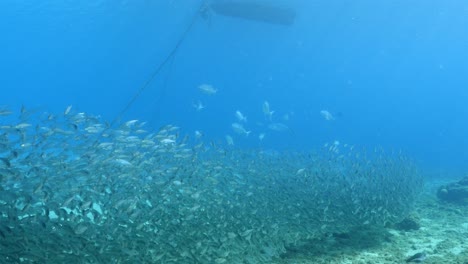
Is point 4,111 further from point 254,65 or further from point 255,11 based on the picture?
point 254,65

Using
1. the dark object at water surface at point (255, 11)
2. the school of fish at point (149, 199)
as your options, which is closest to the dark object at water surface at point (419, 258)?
the school of fish at point (149, 199)

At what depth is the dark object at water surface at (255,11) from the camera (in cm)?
3075

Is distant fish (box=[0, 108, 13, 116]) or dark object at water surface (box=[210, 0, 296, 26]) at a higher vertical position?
distant fish (box=[0, 108, 13, 116])

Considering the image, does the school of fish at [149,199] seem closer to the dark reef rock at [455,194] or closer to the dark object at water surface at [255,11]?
the dark reef rock at [455,194]

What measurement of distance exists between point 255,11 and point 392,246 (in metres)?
25.6

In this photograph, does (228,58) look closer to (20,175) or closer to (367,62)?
(367,62)

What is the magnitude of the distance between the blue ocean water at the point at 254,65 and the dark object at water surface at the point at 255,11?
6145mm

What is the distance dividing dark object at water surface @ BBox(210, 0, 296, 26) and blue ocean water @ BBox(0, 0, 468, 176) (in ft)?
20.2

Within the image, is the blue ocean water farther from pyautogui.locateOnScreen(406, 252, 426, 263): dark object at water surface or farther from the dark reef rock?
pyautogui.locateOnScreen(406, 252, 426, 263): dark object at water surface

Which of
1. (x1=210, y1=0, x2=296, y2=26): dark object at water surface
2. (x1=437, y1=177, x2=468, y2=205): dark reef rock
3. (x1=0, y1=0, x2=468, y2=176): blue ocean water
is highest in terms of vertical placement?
(x1=210, y1=0, x2=296, y2=26): dark object at water surface

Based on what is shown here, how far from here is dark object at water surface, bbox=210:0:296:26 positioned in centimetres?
3075

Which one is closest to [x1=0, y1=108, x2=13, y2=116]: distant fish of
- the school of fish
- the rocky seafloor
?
the school of fish

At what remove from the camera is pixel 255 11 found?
104 feet

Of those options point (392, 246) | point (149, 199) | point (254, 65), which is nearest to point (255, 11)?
point (392, 246)
